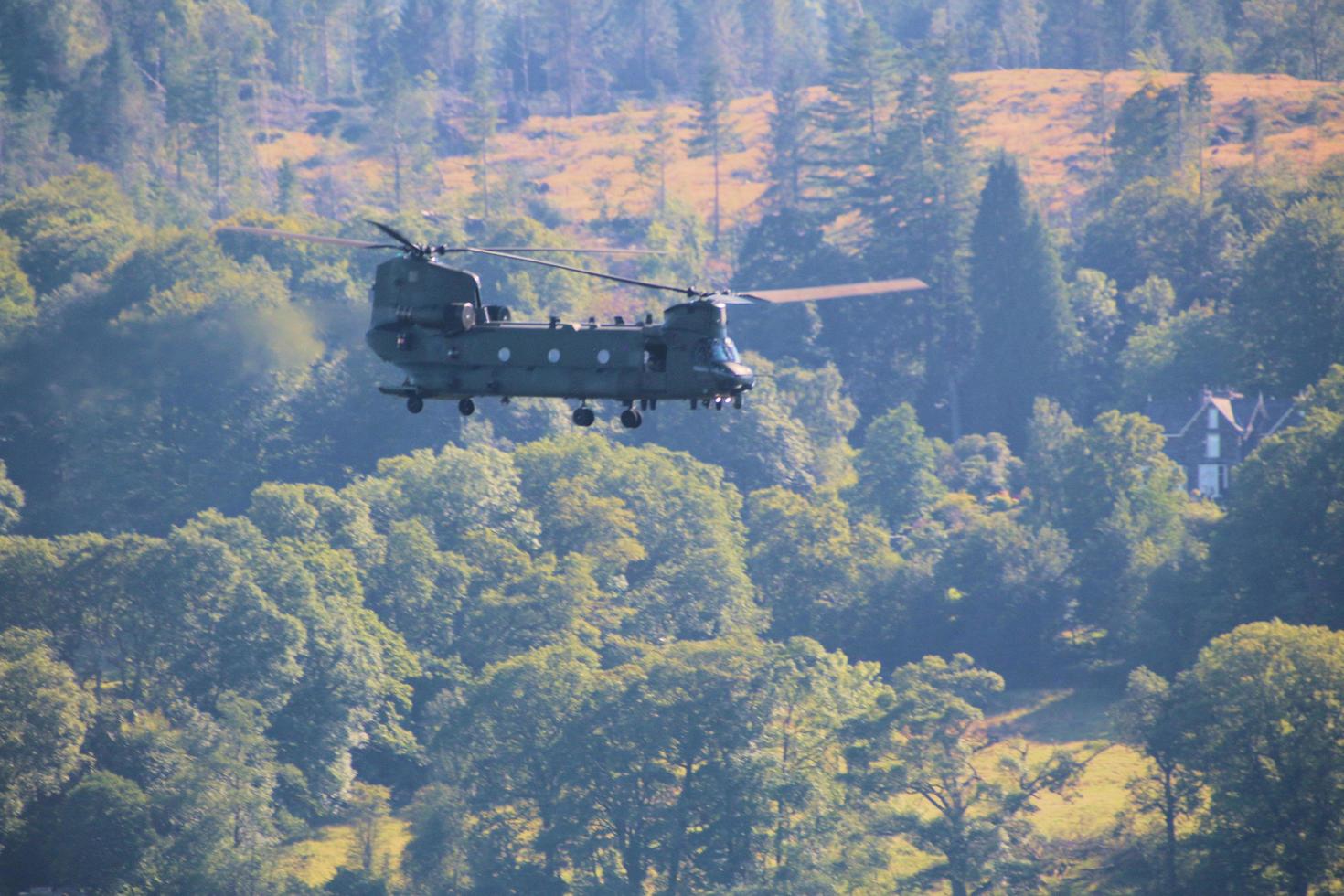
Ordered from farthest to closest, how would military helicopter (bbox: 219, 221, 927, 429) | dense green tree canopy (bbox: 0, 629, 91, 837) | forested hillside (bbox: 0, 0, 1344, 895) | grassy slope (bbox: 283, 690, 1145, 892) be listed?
dense green tree canopy (bbox: 0, 629, 91, 837) < forested hillside (bbox: 0, 0, 1344, 895) < grassy slope (bbox: 283, 690, 1145, 892) < military helicopter (bbox: 219, 221, 927, 429)

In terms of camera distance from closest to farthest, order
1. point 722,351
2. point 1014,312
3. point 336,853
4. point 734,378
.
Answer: point 734,378
point 722,351
point 336,853
point 1014,312

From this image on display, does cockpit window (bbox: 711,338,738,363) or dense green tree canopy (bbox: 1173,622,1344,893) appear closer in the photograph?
cockpit window (bbox: 711,338,738,363)

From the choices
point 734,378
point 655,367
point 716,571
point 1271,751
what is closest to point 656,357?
point 655,367

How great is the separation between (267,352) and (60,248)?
38.7 m

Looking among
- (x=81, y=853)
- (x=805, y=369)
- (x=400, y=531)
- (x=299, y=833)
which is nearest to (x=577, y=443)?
(x=400, y=531)

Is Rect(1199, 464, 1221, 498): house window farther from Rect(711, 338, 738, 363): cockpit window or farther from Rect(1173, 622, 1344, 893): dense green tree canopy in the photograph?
Rect(711, 338, 738, 363): cockpit window

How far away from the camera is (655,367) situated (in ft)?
176

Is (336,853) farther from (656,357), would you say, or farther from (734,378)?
(734,378)

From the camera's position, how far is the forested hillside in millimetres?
103438

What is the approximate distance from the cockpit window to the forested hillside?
2096 inches

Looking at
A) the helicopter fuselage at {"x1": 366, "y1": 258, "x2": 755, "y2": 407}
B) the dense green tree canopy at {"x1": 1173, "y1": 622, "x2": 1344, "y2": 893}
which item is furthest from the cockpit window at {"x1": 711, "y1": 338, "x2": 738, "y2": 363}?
the dense green tree canopy at {"x1": 1173, "y1": 622, "x2": 1344, "y2": 893}

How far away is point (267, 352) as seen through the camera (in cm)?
15412

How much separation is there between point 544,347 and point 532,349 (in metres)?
0.36

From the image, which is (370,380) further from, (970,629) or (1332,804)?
(1332,804)
